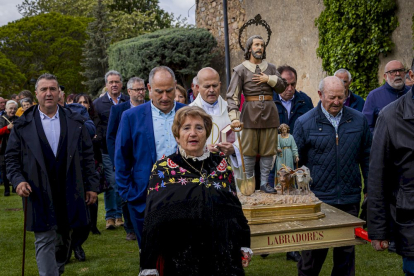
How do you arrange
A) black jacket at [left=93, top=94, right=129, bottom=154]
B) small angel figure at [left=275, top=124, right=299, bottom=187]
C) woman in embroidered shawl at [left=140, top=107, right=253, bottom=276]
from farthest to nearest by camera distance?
black jacket at [left=93, top=94, right=129, bottom=154]
small angel figure at [left=275, top=124, right=299, bottom=187]
woman in embroidered shawl at [left=140, top=107, right=253, bottom=276]

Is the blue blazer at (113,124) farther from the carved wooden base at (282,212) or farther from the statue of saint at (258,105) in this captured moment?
the carved wooden base at (282,212)

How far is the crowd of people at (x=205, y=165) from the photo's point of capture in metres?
3.84

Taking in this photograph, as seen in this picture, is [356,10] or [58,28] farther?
[58,28]

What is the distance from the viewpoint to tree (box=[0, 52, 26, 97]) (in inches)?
1753

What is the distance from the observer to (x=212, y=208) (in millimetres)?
3865

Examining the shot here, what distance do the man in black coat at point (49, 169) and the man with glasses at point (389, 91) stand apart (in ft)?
14.7

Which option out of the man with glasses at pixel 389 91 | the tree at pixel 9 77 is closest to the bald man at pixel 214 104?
the man with glasses at pixel 389 91

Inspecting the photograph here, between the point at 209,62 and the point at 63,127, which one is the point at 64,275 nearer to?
the point at 63,127

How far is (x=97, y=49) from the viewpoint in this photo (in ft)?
122

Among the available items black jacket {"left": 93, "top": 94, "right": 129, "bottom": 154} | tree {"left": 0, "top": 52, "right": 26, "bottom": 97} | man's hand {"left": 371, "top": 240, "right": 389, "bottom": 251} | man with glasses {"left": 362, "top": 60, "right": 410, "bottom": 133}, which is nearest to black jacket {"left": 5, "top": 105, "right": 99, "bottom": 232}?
black jacket {"left": 93, "top": 94, "right": 129, "bottom": 154}

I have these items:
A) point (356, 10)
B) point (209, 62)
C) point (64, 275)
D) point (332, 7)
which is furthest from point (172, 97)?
point (209, 62)

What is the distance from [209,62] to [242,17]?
3309 millimetres

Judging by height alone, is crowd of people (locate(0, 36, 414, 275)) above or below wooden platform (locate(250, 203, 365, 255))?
above

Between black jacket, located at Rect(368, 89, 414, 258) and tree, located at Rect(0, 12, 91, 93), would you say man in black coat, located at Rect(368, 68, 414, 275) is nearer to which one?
black jacket, located at Rect(368, 89, 414, 258)
